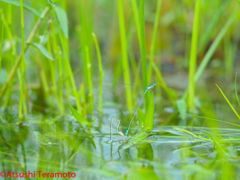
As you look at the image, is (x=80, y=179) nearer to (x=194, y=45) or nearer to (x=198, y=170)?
(x=198, y=170)

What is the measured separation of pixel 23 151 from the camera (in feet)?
2.18

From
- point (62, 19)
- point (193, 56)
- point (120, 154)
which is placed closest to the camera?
point (120, 154)

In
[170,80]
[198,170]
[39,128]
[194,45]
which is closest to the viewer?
[198,170]

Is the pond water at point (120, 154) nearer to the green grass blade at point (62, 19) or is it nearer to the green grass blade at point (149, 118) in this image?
the green grass blade at point (149, 118)

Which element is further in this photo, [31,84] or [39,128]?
[31,84]

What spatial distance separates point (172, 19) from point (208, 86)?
1173 millimetres

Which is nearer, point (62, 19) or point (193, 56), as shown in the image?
point (62, 19)

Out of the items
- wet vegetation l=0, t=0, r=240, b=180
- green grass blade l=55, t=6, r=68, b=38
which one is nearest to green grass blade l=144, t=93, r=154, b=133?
wet vegetation l=0, t=0, r=240, b=180

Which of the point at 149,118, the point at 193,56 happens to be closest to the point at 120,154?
the point at 149,118

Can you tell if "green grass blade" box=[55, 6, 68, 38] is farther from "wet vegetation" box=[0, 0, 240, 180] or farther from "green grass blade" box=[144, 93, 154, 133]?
"green grass blade" box=[144, 93, 154, 133]

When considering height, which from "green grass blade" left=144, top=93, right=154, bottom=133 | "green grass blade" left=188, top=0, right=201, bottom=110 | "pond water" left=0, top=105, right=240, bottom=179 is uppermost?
"green grass blade" left=188, top=0, right=201, bottom=110

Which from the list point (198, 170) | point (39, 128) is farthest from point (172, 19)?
point (198, 170)

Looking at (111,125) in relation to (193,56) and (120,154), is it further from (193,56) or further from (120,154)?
(193,56)

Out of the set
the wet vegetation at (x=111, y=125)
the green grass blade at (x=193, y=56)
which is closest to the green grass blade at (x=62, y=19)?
the wet vegetation at (x=111, y=125)
